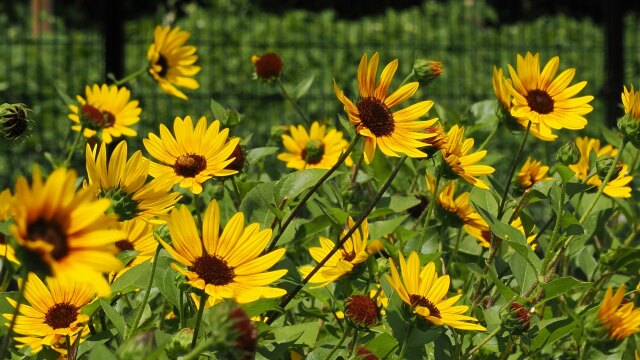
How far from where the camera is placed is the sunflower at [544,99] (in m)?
1.32

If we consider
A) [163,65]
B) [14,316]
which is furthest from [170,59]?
[14,316]

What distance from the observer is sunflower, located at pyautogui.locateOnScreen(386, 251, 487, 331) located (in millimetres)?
1043

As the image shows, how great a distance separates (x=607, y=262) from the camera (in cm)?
148

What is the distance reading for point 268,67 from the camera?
191 cm

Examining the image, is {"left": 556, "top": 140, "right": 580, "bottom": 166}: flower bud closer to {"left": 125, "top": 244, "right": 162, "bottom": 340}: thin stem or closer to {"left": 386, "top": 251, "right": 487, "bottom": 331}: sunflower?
{"left": 386, "top": 251, "right": 487, "bottom": 331}: sunflower

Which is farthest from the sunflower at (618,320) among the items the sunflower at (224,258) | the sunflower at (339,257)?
the sunflower at (224,258)

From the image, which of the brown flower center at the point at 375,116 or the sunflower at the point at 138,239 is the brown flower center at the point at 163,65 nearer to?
the sunflower at the point at 138,239

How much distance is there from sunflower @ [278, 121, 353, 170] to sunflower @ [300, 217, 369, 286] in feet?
1.36

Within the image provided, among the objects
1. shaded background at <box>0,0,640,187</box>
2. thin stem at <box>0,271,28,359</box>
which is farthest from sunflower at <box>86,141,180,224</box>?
shaded background at <box>0,0,640,187</box>

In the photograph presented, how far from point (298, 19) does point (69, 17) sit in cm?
281

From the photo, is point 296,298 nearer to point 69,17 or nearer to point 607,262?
point 607,262

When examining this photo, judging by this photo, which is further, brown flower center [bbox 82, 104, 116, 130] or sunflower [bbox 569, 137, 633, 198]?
brown flower center [bbox 82, 104, 116, 130]

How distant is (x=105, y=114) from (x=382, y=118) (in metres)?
0.75

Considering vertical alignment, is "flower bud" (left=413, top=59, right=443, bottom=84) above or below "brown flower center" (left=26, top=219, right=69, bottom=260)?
above
